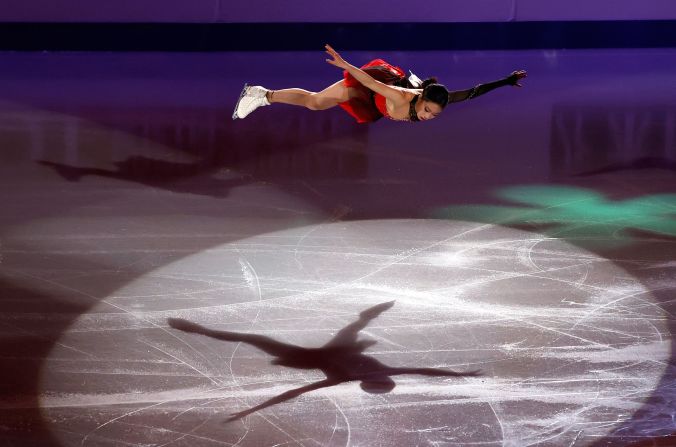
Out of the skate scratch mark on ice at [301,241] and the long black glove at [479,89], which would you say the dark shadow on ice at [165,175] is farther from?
the long black glove at [479,89]

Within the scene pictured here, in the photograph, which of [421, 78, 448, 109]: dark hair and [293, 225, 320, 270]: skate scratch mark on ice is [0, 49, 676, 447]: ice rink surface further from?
[421, 78, 448, 109]: dark hair

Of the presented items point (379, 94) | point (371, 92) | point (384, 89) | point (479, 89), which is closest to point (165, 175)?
point (371, 92)

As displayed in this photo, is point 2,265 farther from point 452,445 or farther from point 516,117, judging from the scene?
point 516,117

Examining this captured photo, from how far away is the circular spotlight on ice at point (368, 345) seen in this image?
331 centimetres

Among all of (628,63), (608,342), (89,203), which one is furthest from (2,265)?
(628,63)

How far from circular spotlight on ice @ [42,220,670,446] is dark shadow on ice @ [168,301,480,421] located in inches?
0.4

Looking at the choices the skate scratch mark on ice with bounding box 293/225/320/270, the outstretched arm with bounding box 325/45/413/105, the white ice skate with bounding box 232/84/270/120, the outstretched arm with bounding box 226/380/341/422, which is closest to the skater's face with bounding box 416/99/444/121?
the outstretched arm with bounding box 325/45/413/105

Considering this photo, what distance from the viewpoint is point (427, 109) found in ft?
15.2

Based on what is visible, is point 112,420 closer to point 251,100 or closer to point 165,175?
point 251,100

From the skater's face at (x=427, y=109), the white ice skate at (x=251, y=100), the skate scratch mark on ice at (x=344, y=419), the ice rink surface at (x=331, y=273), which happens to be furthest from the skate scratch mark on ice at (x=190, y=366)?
the white ice skate at (x=251, y=100)

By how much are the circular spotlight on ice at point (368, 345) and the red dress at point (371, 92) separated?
0.68 m

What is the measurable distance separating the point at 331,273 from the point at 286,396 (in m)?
1.25

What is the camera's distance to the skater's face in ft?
15.0

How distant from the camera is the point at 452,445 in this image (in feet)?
10.4
